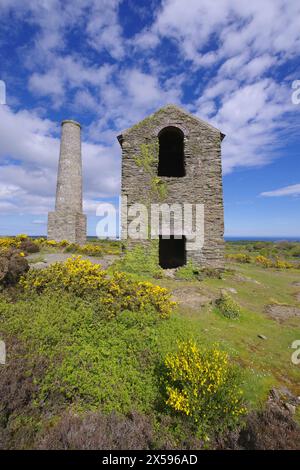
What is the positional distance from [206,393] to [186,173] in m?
10.4

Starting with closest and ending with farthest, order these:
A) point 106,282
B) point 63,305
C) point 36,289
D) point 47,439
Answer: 1. point 47,439
2. point 63,305
3. point 36,289
4. point 106,282

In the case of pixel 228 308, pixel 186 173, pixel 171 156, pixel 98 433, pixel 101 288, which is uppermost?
pixel 171 156

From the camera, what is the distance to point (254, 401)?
14.9 feet

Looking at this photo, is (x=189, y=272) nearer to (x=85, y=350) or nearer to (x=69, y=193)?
(x=85, y=350)

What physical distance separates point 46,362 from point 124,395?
1.53 meters

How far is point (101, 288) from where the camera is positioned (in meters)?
7.49

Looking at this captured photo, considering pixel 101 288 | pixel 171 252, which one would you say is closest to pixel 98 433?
pixel 101 288

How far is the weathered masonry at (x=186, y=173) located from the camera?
1238 cm

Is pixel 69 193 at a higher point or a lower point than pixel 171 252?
higher

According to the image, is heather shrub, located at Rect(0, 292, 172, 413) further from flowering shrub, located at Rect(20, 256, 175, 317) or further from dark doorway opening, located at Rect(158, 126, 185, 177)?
dark doorway opening, located at Rect(158, 126, 185, 177)

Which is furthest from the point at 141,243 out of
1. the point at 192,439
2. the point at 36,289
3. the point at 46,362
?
the point at 192,439

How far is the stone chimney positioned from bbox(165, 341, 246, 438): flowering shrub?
17164 mm

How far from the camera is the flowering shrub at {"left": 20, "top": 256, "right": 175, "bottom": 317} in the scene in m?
6.93
